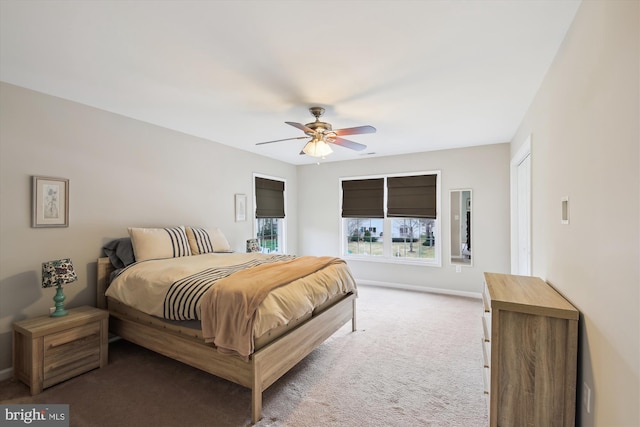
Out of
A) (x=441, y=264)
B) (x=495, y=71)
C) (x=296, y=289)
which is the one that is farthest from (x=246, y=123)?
(x=441, y=264)

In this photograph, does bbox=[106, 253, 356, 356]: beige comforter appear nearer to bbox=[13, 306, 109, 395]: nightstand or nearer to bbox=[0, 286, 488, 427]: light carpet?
bbox=[13, 306, 109, 395]: nightstand

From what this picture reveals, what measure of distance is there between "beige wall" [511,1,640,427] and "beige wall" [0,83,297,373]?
4127 millimetres

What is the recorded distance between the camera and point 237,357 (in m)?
2.05

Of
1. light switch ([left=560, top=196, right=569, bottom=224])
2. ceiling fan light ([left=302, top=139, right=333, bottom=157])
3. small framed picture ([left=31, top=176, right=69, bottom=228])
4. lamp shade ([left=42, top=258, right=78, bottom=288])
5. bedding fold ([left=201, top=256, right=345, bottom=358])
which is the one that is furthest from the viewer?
ceiling fan light ([left=302, top=139, right=333, bottom=157])

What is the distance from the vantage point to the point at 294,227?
20.9ft

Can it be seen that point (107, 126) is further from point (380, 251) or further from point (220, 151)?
point (380, 251)

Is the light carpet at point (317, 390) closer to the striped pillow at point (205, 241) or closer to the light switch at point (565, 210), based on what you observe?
the striped pillow at point (205, 241)

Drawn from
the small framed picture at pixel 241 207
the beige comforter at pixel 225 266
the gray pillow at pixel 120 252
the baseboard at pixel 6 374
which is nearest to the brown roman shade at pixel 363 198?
the small framed picture at pixel 241 207

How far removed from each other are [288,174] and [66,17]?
4.55 meters

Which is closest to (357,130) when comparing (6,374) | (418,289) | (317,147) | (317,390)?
(317,147)

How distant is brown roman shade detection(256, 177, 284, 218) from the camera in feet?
17.7

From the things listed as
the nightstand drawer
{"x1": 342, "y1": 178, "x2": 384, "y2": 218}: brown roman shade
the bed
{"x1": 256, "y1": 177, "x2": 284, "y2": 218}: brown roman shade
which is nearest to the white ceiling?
the bed

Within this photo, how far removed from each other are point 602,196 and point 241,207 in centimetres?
448

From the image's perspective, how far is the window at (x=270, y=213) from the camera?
17.7ft
